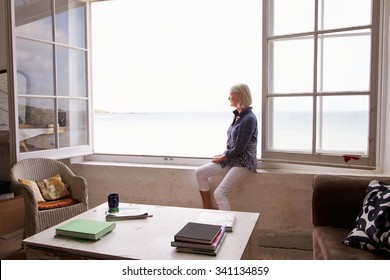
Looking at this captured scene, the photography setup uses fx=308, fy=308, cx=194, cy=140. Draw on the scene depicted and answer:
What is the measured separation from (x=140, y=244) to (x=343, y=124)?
1.93 metres

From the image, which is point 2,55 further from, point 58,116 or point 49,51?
point 58,116

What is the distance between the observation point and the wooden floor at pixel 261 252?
2549 millimetres

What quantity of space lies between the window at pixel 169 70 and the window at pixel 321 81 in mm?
250

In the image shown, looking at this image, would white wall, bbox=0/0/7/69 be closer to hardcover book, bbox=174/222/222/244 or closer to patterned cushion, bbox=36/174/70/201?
patterned cushion, bbox=36/174/70/201

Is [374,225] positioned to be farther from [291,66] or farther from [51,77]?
[51,77]

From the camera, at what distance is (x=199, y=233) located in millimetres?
1535

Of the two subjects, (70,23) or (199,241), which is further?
(70,23)

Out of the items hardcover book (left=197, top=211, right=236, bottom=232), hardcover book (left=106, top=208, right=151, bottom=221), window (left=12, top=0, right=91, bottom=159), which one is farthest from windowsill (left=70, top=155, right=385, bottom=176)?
hardcover book (left=106, top=208, right=151, bottom=221)

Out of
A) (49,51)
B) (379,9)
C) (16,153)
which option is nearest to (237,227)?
(379,9)

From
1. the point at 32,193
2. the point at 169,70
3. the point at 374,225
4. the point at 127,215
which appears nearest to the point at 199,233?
the point at 127,215

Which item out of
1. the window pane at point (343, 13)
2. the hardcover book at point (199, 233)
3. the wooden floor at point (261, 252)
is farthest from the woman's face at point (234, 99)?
the hardcover book at point (199, 233)

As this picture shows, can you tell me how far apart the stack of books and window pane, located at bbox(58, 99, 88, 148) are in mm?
2276

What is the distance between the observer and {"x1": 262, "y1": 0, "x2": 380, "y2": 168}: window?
2.44m
